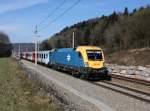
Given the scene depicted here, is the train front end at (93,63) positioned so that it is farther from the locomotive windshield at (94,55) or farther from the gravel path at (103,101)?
the gravel path at (103,101)

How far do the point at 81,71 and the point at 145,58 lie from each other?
49.8 feet

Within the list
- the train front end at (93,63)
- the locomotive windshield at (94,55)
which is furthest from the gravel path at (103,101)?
the locomotive windshield at (94,55)

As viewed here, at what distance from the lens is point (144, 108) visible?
17.0 m

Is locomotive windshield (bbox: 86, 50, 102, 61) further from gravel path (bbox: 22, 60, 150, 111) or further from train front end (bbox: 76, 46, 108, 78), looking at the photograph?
gravel path (bbox: 22, 60, 150, 111)

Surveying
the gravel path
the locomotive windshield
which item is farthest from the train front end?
the gravel path

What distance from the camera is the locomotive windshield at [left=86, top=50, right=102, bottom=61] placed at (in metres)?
33.1

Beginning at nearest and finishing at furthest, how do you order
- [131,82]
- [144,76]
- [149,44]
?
1. [131,82]
2. [144,76]
3. [149,44]

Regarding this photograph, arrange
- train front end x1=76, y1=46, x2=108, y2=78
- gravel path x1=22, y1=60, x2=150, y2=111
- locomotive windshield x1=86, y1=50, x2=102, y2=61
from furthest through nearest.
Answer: locomotive windshield x1=86, y1=50, x2=102, y2=61 → train front end x1=76, y1=46, x2=108, y2=78 → gravel path x1=22, y1=60, x2=150, y2=111

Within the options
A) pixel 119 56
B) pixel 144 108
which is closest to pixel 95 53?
pixel 144 108

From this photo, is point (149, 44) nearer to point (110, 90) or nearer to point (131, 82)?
point (131, 82)

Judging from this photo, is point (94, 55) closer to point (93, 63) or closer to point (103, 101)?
point (93, 63)

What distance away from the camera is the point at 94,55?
3341cm

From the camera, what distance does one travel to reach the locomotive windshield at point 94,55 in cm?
3306

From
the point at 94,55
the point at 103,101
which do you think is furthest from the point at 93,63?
the point at 103,101
